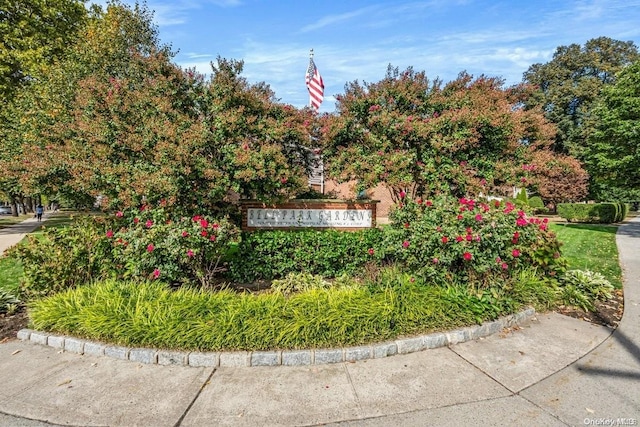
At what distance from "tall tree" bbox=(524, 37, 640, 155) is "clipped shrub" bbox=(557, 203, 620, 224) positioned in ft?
26.1

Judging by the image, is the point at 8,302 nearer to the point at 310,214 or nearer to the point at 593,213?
the point at 310,214

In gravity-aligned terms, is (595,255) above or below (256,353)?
below

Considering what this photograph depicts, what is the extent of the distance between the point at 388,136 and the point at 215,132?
2895mm

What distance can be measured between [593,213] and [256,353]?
21769 millimetres

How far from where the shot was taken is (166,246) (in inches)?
163

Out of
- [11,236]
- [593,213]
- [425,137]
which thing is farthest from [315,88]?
[593,213]

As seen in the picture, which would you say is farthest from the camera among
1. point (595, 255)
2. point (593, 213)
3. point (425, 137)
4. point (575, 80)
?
point (575, 80)

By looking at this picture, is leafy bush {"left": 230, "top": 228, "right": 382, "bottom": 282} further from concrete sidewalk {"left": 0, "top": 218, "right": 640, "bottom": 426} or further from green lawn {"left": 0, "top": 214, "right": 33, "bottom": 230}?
green lawn {"left": 0, "top": 214, "right": 33, "bottom": 230}

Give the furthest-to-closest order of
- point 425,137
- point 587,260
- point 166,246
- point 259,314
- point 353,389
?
point 587,260, point 425,137, point 166,246, point 259,314, point 353,389

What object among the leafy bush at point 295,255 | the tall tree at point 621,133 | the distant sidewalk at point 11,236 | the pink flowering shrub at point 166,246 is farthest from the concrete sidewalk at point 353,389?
the tall tree at point 621,133

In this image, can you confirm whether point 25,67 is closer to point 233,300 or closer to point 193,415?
point 233,300

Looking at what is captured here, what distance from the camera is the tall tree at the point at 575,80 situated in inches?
1030

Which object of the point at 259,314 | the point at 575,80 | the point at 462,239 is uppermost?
the point at 575,80

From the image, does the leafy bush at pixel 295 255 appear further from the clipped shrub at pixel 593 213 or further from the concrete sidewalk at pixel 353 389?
the clipped shrub at pixel 593 213
